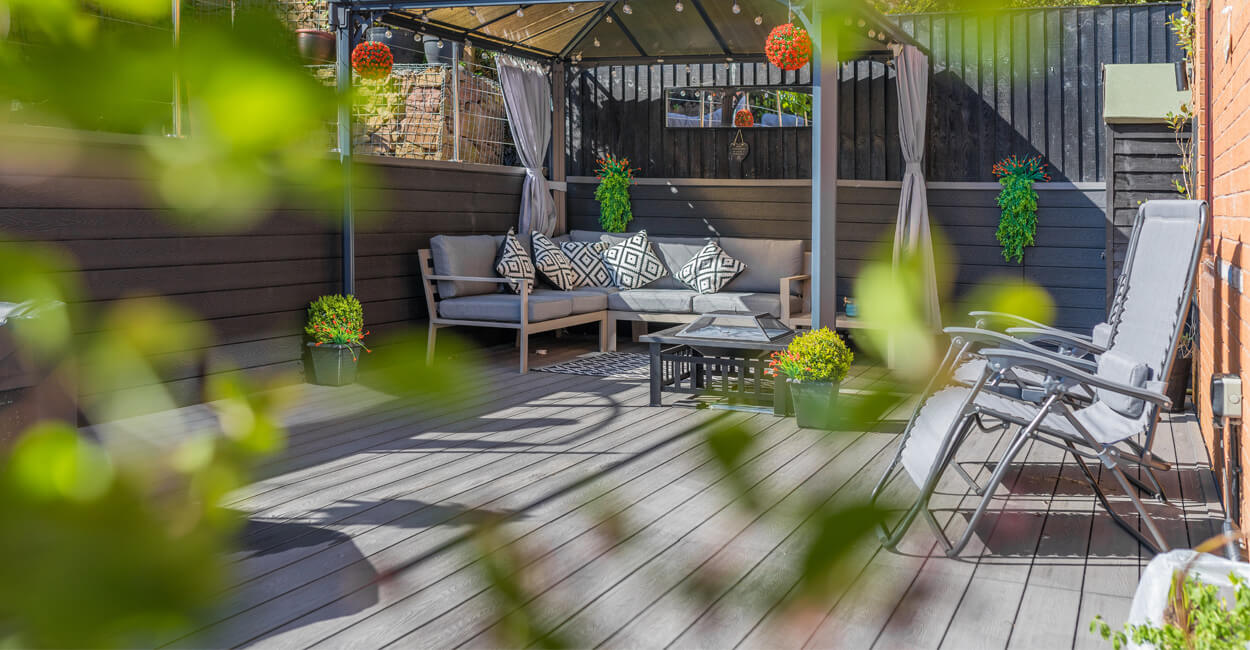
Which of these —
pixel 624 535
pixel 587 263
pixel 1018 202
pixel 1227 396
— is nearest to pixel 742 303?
pixel 587 263

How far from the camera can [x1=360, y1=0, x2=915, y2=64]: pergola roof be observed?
20.9 ft

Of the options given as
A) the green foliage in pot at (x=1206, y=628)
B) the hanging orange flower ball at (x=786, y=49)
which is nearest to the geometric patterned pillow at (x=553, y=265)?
the hanging orange flower ball at (x=786, y=49)

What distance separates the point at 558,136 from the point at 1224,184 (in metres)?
5.38

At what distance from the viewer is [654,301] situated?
6.86 m

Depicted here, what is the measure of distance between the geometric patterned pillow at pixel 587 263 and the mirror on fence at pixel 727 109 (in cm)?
119

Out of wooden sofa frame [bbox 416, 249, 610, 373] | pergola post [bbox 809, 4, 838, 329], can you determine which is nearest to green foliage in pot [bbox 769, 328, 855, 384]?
pergola post [bbox 809, 4, 838, 329]

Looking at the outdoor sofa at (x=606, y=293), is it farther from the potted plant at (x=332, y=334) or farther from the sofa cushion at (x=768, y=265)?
the potted plant at (x=332, y=334)

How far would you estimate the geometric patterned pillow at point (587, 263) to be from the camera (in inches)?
288

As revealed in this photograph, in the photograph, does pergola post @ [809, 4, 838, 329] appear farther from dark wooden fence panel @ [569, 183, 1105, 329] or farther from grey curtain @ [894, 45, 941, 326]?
grey curtain @ [894, 45, 941, 326]

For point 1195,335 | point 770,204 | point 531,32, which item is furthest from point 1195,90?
point 531,32

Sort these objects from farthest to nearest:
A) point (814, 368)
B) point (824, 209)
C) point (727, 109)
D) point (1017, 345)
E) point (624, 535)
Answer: point (727, 109)
point (824, 209)
point (814, 368)
point (1017, 345)
point (624, 535)

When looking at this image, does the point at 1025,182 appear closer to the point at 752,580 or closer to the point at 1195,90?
the point at 1195,90

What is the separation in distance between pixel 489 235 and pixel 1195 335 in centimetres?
436

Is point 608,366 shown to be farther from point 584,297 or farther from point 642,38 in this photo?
point 642,38
